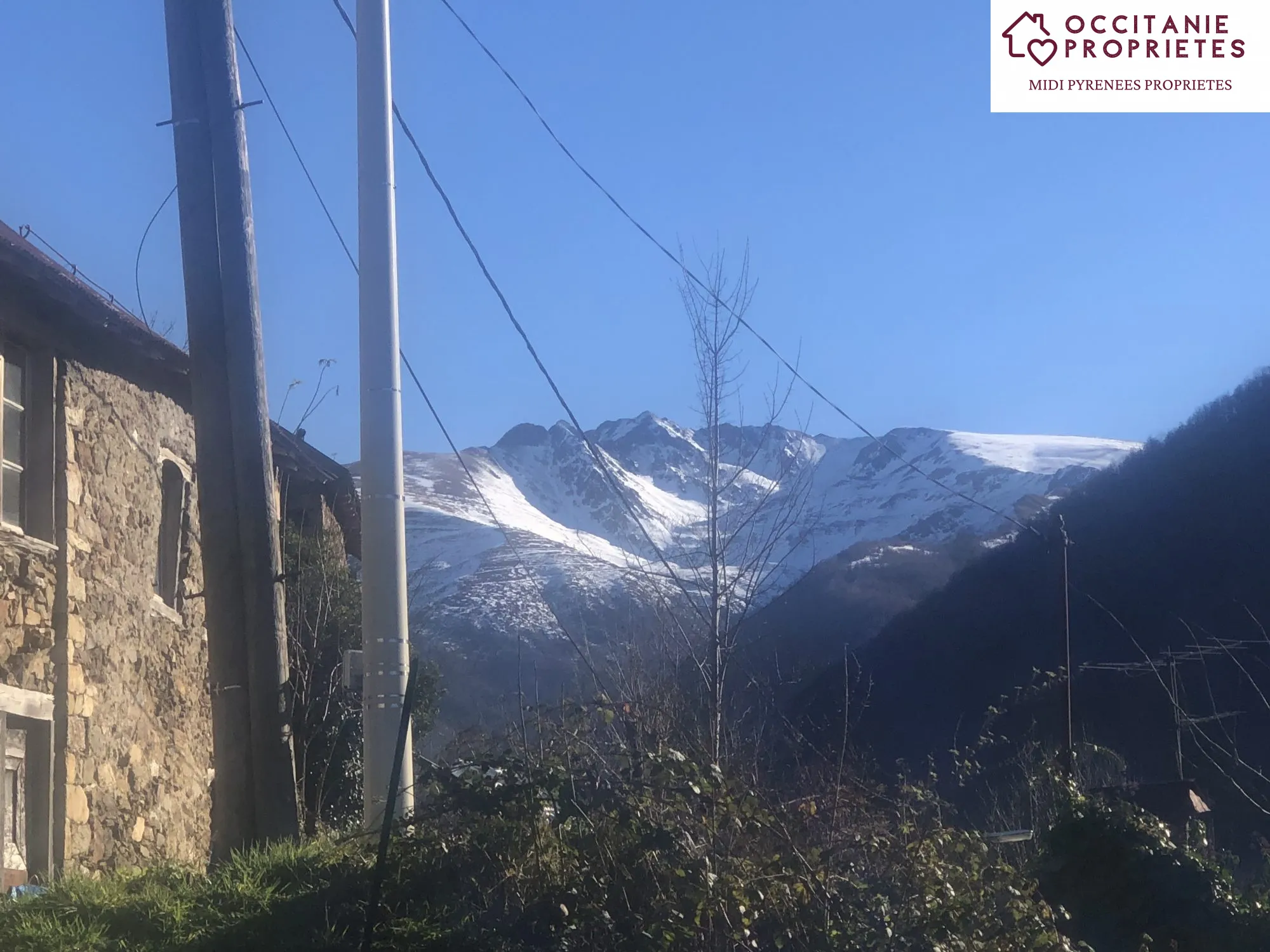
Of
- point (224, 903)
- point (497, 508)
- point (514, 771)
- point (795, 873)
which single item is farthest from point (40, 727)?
point (497, 508)

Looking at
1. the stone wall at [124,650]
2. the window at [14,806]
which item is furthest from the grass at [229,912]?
the stone wall at [124,650]

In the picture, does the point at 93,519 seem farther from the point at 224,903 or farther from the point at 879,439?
the point at 879,439

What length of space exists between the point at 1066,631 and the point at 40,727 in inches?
572

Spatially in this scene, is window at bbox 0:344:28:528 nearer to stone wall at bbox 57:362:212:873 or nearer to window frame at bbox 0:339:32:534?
window frame at bbox 0:339:32:534

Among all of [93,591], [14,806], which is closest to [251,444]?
[14,806]

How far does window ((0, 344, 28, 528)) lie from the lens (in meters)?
8.95

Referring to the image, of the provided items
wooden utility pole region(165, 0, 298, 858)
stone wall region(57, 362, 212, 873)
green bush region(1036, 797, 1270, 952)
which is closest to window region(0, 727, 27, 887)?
stone wall region(57, 362, 212, 873)

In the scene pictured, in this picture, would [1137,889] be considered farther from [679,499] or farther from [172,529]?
[679,499]

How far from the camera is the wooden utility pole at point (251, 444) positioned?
5.70 m

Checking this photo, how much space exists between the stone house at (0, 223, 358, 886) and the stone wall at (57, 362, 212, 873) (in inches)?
0.7

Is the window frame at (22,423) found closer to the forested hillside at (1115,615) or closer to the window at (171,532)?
the window at (171,532)

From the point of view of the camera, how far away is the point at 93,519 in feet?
32.4

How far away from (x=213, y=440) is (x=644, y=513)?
23.4ft

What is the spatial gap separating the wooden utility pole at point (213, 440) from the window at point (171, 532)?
615cm
